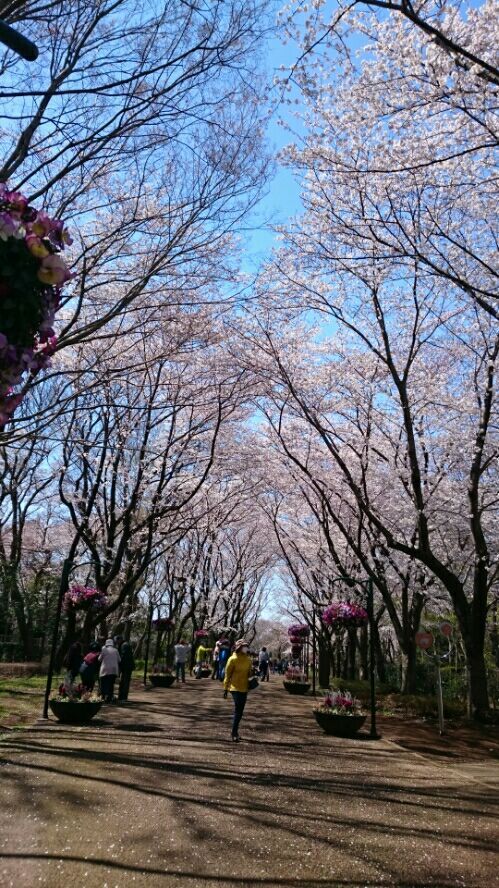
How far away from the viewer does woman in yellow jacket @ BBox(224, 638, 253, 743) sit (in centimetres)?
941

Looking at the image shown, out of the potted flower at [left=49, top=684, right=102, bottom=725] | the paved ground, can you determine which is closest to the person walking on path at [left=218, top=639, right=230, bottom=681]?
the potted flower at [left=49, top=684, right=102, bottom=725]

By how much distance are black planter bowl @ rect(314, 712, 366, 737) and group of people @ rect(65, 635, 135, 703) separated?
444 centimetres

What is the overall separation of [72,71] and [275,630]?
69877 millimetres

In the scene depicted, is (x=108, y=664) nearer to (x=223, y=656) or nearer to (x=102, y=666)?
(x=102, y=666)

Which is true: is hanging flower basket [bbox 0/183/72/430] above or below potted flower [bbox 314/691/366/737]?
above

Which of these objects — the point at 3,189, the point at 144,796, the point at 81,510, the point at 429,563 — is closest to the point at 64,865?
the point at 144,796

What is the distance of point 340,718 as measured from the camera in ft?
35.7

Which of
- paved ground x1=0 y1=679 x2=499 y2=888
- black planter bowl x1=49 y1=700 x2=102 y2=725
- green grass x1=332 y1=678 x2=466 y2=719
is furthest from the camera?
green grass x1=332 y1=678 x2=466 y2=719

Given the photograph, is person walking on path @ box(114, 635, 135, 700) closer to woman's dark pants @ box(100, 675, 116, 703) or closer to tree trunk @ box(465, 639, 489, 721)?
woman's dark pants @ box(100, 675, 116, 703)

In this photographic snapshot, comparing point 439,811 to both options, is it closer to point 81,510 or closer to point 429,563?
point 429,563

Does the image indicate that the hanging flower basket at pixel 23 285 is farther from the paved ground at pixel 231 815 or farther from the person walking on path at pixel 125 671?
the person walking on path at pixel 125 671

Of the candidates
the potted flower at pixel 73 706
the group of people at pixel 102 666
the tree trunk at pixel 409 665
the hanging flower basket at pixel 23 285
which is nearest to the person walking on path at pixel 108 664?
the group of people at pixel 102 666

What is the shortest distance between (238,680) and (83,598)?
5.02 m

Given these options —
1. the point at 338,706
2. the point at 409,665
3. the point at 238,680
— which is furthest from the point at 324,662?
the point at 238,680
